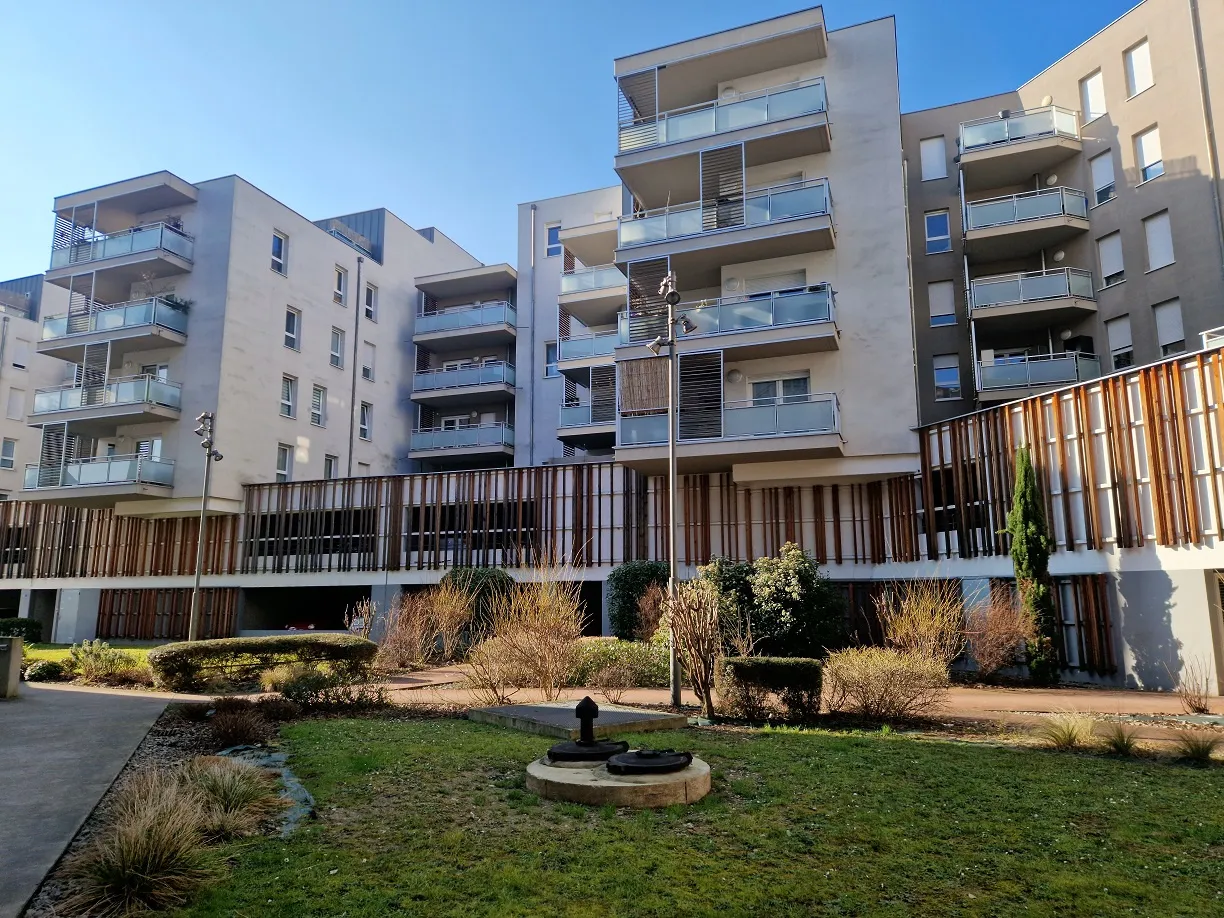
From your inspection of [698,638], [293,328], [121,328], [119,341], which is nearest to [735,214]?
[698,638]

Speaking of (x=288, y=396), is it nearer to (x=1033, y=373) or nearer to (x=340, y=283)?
(x=340, y=283)

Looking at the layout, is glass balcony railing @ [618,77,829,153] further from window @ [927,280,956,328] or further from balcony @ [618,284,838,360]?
window @ [927,280,956,328]

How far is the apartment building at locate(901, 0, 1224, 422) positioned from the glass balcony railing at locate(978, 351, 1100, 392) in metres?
0.04

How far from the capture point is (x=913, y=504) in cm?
2256

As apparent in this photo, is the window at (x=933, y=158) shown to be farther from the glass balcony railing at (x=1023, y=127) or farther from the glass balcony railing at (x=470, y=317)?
the glass balcony railing at (x=470, y=317)

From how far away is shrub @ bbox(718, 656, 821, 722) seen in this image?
11.0 meters

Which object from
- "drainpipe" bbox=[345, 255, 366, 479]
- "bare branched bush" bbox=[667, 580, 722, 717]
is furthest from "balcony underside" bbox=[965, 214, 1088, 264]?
"drainpipe" bbox=[345, 255, 366, 479]

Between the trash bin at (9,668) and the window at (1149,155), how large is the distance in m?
31.3

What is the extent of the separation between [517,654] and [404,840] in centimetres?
781

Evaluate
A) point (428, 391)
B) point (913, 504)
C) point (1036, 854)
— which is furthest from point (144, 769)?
point (428, 391)

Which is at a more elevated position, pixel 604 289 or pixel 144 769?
pixel 604 289

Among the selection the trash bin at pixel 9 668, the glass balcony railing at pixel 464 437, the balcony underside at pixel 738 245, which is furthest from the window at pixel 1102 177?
the trash bin at pixel 9 668

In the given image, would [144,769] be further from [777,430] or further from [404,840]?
[777,430]

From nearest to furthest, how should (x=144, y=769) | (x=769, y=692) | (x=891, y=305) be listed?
(x=144, y=769) < (x=769, y=692) < (x=891, y=305)
